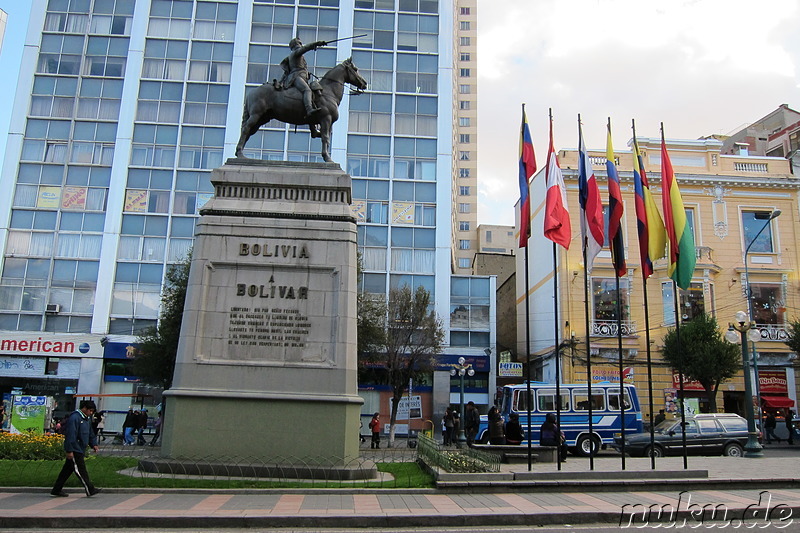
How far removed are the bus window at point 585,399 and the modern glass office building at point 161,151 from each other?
16203mm

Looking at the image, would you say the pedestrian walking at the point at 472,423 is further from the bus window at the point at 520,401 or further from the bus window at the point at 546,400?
the bus window at the point at 546,400

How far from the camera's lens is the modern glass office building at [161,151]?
4266 cm

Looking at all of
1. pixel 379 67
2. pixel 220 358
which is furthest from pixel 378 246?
pixel 220 358

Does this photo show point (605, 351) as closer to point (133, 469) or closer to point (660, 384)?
point (660, 384)

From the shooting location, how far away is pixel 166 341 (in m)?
30.1

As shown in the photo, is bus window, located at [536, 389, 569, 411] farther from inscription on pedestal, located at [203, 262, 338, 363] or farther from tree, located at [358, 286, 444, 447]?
inscription on pedestal, located at [203, 262, 338, 363]

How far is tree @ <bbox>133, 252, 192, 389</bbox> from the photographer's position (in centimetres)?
2966

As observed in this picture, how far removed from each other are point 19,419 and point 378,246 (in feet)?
81.2

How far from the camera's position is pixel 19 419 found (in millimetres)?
25016

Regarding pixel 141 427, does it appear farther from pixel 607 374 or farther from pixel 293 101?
pixel 607 374

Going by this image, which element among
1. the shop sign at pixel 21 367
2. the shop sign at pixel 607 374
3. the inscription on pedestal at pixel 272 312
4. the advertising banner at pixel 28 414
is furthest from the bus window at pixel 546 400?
the shop sign at pixel 21 367

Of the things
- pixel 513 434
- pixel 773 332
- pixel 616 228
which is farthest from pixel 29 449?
pixel 773 332

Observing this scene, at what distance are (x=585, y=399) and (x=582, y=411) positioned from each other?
565 mm

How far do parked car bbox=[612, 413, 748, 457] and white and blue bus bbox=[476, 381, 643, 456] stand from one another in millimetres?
1979
